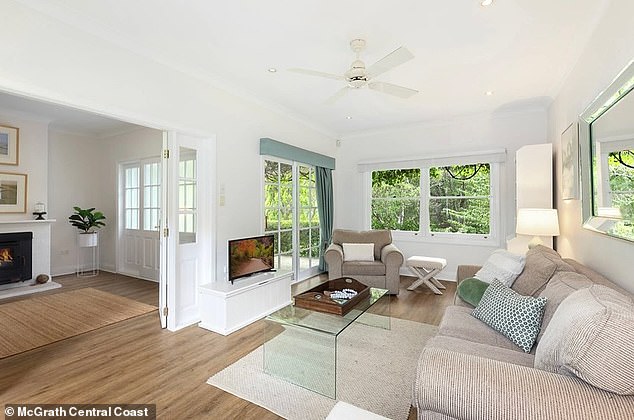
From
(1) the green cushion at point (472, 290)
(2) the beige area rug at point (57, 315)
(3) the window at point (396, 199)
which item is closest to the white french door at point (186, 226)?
(2) the beige area rug at point (57, 315)

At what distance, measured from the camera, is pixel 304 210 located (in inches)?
205

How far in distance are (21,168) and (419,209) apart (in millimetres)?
6522

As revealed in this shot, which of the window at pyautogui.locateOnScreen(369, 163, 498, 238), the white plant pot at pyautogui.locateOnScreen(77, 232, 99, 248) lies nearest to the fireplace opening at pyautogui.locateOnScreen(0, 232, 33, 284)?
the white plant pot at pyautogui.locateOnScreen(77, 232, 99, 248)

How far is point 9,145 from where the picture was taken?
4648 mm

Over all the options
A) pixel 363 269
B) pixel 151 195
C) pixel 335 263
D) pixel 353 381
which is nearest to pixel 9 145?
pixel 151 195

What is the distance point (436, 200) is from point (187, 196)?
→ 402 centimetres

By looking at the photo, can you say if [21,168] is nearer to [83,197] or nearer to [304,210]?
[83,197]

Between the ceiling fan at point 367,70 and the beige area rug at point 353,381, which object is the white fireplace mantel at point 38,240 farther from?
the ceiling fan at point 367,70

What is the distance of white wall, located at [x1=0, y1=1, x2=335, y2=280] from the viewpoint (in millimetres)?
2129

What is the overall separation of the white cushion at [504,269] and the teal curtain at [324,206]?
10.3 feet

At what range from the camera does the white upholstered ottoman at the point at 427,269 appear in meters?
4.32

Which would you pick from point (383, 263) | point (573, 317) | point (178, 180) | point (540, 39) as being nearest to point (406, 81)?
point (540, 39)

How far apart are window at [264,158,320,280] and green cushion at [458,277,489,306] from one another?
8.75ft

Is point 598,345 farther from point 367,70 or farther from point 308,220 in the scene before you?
point 308,220
